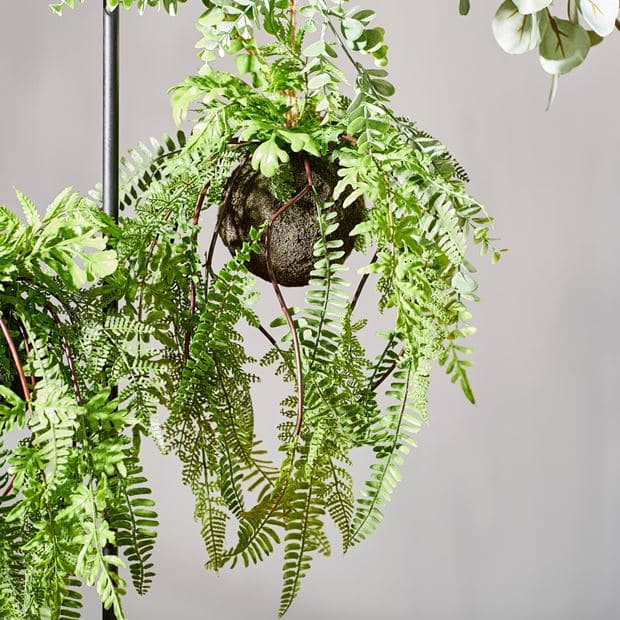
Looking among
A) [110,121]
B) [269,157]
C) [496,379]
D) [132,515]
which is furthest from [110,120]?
[496,379]

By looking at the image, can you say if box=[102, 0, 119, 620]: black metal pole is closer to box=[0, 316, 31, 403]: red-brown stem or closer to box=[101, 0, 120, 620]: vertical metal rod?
box=[101, 0, 120, 620]: vertical metal rod

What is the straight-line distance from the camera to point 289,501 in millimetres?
823

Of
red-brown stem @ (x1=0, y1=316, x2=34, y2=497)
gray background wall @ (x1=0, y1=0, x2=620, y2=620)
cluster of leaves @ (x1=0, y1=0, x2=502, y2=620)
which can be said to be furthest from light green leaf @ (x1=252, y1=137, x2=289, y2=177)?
gray background wall @ (x1=0, y1=0, x2=620, y2=620)

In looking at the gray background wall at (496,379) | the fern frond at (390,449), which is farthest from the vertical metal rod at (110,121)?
the gray background wall at (496,379)

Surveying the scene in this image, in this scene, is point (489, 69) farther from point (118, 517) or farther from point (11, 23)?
point (118, 517)

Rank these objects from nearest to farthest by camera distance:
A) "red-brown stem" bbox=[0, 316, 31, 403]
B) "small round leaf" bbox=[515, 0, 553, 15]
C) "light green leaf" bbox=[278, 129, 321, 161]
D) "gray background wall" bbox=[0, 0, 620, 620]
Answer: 1. "small round leaf" bbox=[515, 0, 553, 15]
2. "red-brown stem" bbox=[0, 316, 31, 403]
3. "light green leaf" bbox=[278, 129, 321, 161]
4. "gray background wall" bbox=[0, 0, 620, 620]

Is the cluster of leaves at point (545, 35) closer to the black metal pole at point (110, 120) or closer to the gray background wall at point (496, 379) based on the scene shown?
the black metal pole at point (110, 120)

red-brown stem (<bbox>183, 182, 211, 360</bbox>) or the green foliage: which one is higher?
the green foliage

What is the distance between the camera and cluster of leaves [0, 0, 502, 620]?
731mm

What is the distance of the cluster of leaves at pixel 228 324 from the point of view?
0.73 m

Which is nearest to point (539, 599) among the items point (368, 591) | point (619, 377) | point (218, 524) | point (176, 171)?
point (368, 591)

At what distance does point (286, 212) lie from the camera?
2.89ft

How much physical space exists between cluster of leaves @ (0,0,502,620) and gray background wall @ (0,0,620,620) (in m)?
1.64

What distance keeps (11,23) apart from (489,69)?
4.16 ft
